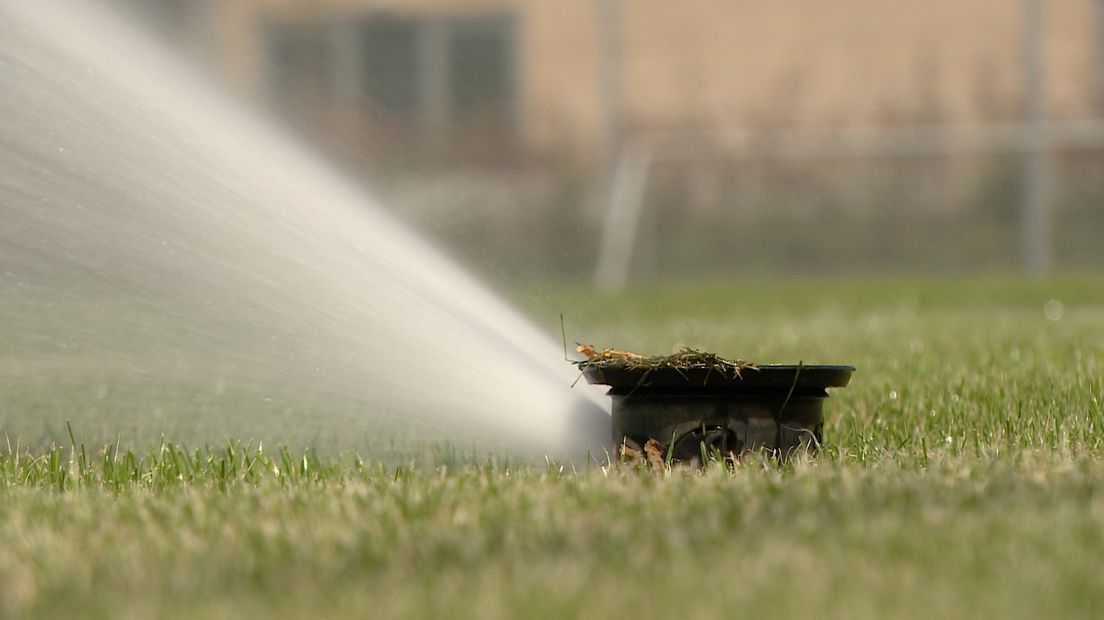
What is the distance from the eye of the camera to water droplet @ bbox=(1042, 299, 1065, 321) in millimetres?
9473

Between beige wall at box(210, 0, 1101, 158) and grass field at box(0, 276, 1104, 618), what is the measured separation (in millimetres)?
13502

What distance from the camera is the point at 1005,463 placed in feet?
11.2

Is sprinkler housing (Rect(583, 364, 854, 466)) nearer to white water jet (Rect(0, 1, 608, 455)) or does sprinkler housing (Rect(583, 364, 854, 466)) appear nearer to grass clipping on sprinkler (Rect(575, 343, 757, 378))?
grass clipping on sprinkler (Rect(575, 343, 757, 378))

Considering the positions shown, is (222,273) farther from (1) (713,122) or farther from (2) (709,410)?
(1) (713,122)

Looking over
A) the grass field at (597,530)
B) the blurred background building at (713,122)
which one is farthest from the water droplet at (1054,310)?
the blurred background building at (713,122)

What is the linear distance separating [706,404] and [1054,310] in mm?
7519

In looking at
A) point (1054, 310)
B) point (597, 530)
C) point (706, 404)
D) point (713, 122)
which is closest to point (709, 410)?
point (706, 404)

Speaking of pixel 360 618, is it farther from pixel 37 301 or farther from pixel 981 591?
pixel 37 301

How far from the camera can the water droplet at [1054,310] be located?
9.47 m

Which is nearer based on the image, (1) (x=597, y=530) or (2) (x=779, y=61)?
(1) (x=597, y=530)

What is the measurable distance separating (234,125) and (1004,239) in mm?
13262

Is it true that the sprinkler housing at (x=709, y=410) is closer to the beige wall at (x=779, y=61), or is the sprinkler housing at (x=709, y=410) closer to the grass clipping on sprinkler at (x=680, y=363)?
the grass clipping on sprinkler at (x=680, y=363)

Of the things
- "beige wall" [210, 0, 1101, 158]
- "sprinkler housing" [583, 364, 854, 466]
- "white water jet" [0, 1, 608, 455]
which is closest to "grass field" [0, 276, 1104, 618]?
"sprinkler housing" [583, 364, 854, 466]

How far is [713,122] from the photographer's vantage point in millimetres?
18188
